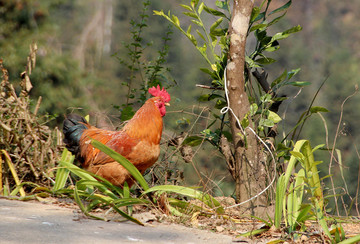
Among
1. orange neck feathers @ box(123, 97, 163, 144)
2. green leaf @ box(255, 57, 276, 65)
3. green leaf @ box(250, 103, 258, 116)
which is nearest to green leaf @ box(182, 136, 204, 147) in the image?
orange neck feathers @ box(123, 97, 163, 144)

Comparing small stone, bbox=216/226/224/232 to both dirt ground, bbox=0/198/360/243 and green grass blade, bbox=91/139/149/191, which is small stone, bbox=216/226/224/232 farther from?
green grass blade, bbox=91/139/149/191

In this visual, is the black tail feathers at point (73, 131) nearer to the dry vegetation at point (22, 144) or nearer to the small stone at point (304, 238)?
the dry vegetation at point (22, 144)

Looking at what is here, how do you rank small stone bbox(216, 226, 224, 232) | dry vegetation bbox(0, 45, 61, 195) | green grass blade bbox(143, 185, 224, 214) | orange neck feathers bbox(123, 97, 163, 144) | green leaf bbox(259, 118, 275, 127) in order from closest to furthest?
small stone bbox(216, 226, 224, 232)
green grass blade bbox(143, 185, 224, 214)
green leaf bbox(259, 118, 275, 127)
orange neck feathers bbox(123, 97, 163, 144)
dry vegetation bbox(0, 45, 61, 195)

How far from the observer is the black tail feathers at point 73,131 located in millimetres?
3888

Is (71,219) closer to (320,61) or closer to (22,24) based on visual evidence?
(22,24)

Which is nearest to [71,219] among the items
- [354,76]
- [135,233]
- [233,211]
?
[135,233]

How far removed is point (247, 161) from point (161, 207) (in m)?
0.73

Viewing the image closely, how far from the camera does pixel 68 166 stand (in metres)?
3.17

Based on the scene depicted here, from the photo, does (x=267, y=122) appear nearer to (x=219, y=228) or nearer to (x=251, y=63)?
(x=251, y=63)

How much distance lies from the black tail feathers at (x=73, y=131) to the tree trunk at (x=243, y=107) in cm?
150

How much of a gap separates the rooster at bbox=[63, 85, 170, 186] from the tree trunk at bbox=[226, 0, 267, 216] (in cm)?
67

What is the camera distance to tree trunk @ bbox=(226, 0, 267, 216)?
126 inches

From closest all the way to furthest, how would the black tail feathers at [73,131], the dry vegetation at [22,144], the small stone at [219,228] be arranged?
the small stone at [219,228]
the dry vegetation at [22,144]
the black tail feathers at [73,131]

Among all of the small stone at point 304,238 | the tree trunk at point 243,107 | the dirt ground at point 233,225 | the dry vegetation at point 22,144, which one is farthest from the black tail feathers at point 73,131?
the small stone at point 304,238
